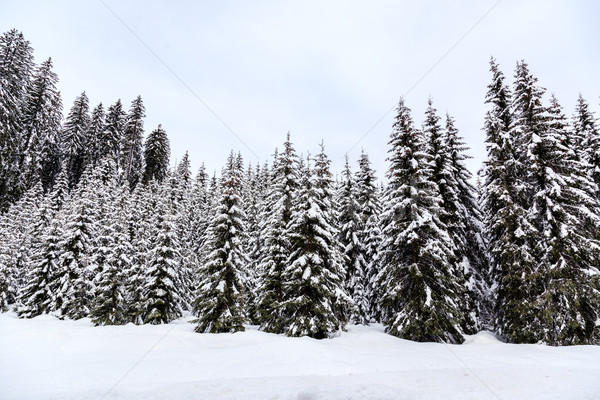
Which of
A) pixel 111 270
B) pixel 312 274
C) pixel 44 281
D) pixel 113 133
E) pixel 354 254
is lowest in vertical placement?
pixel 44 281

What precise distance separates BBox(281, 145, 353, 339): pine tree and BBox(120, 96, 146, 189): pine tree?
4447 cm

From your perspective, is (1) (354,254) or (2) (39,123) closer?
(1) (354,254)

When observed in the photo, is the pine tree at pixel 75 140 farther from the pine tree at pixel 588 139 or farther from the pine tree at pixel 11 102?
the pine tree at pixel 588 139

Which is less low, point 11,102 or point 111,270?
point 11,102

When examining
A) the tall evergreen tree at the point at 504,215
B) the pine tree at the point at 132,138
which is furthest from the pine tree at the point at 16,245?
the tall evergreen tree at the point at 504,215

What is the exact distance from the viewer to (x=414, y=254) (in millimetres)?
16375

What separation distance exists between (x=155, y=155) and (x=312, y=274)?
168 feet

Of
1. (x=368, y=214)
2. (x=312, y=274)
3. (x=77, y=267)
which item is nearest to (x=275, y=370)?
(x=312, y=274)

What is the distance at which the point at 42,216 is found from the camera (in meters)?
34.2

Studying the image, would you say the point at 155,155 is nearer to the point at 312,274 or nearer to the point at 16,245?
the point at 16,245

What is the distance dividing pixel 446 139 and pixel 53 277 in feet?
114

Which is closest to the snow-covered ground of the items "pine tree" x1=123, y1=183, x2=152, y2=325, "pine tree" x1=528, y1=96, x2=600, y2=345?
"pine tree" x1=528, y1=96, x2=600, y2=345

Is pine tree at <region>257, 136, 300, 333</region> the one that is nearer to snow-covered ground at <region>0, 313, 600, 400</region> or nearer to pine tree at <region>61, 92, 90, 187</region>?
snow-covered ground at <region>0, 313, 600, 400</region>

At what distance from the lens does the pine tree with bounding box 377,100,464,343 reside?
15.2 meters
